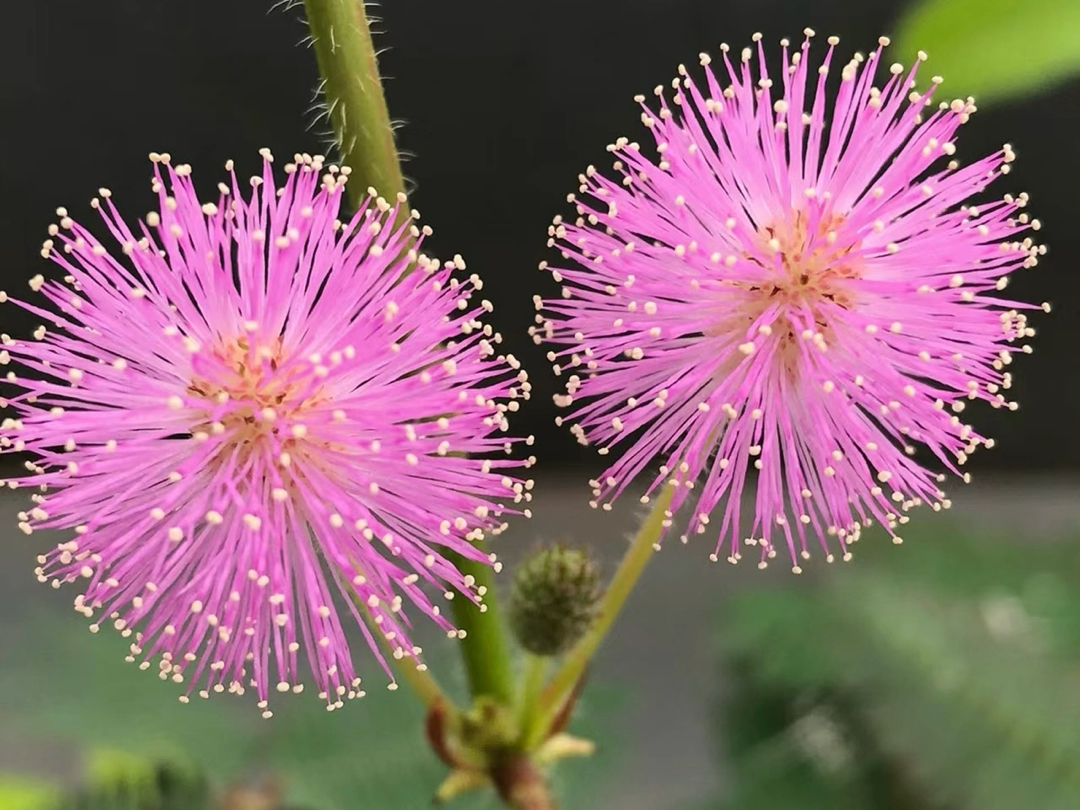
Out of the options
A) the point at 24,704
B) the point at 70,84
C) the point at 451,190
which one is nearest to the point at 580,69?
the point at 451,190

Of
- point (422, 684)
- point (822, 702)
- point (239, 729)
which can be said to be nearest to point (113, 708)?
point (239, 729)

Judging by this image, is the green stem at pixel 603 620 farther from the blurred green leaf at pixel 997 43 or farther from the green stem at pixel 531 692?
the blurred green leaf at pixel 997 43

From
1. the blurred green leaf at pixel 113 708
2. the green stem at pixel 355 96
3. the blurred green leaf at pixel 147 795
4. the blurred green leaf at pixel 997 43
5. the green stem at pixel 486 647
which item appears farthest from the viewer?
the blurred green leaf at pixel 113 708

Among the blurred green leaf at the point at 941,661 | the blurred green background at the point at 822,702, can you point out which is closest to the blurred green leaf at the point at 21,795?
the blurred green background at the point at 822,702

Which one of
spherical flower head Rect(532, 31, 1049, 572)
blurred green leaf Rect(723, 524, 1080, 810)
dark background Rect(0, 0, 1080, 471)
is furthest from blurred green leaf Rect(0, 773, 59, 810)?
spherical flower head Rect(532, 31, 1049, 572)

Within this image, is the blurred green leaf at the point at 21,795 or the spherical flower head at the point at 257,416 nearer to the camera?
the spherical flower head at the point at 257,416

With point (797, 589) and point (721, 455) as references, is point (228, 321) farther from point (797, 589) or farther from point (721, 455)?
point (797, 589)
